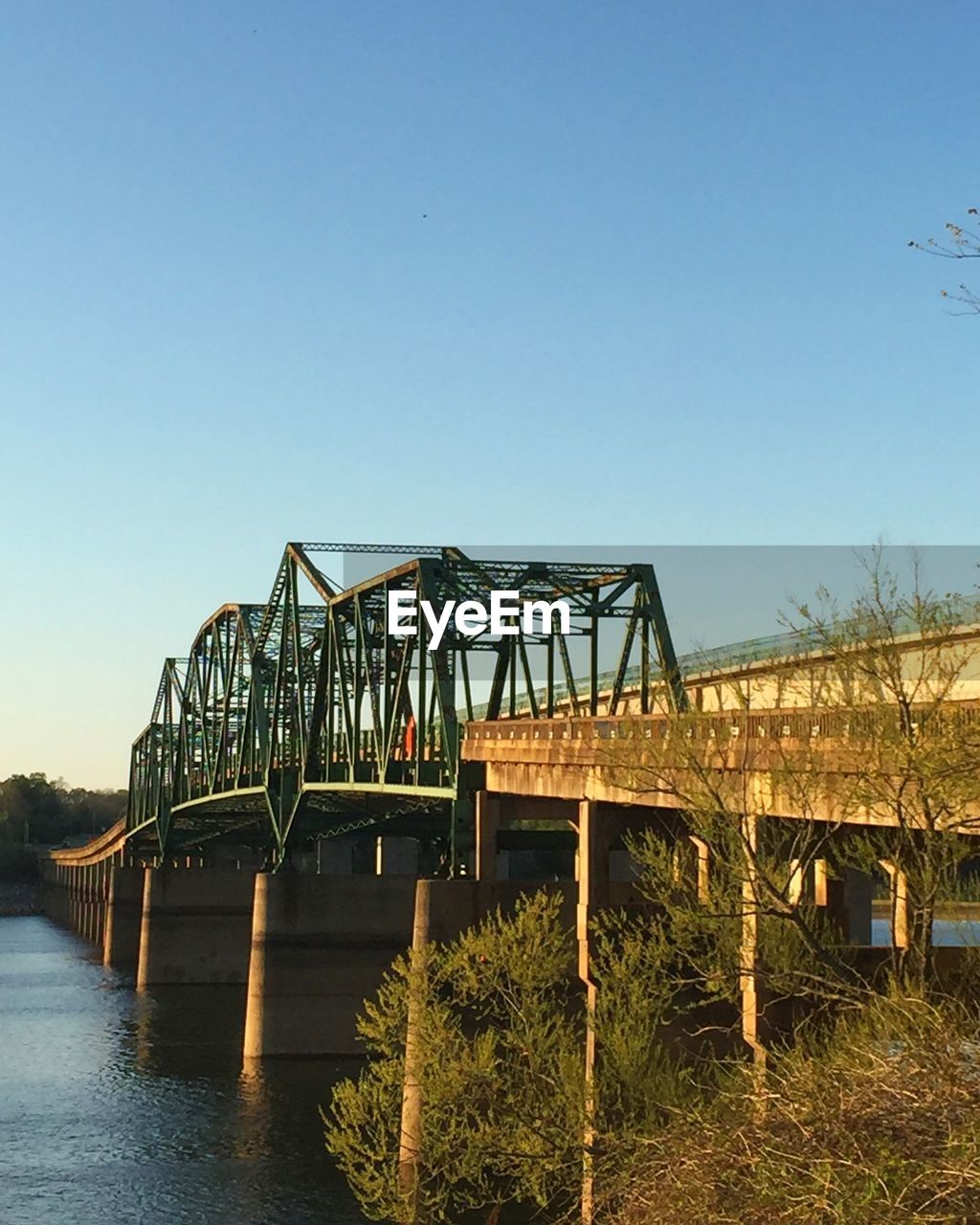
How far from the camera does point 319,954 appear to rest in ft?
227

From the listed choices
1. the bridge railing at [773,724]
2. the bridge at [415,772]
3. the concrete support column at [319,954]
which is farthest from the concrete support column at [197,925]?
the bridge railing at [773,724]

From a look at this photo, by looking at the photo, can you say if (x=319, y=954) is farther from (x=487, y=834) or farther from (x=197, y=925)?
(x=197, y=925)

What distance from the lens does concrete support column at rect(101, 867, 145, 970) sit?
128 metres

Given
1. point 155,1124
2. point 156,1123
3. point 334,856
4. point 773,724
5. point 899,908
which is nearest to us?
point 899,908

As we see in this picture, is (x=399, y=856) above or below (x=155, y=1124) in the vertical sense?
above

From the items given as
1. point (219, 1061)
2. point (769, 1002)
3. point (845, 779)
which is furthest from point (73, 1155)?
point (845, 779)

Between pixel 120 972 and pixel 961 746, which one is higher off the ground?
pixel 961 746

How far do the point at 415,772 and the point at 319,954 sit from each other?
12.1 meters

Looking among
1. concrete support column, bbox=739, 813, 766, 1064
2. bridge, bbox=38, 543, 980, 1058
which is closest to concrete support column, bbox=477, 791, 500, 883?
bridge, bbox=38, 543, 980, 1058

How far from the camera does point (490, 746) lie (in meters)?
54.3

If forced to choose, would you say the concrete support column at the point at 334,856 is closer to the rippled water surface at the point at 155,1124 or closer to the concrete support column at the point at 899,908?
the rippled water surface at the point at 155,1124

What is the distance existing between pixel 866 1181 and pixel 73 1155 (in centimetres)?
4081

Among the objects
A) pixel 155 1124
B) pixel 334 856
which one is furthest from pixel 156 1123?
pixel 334 856

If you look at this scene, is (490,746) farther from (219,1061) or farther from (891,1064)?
(891,1064)
